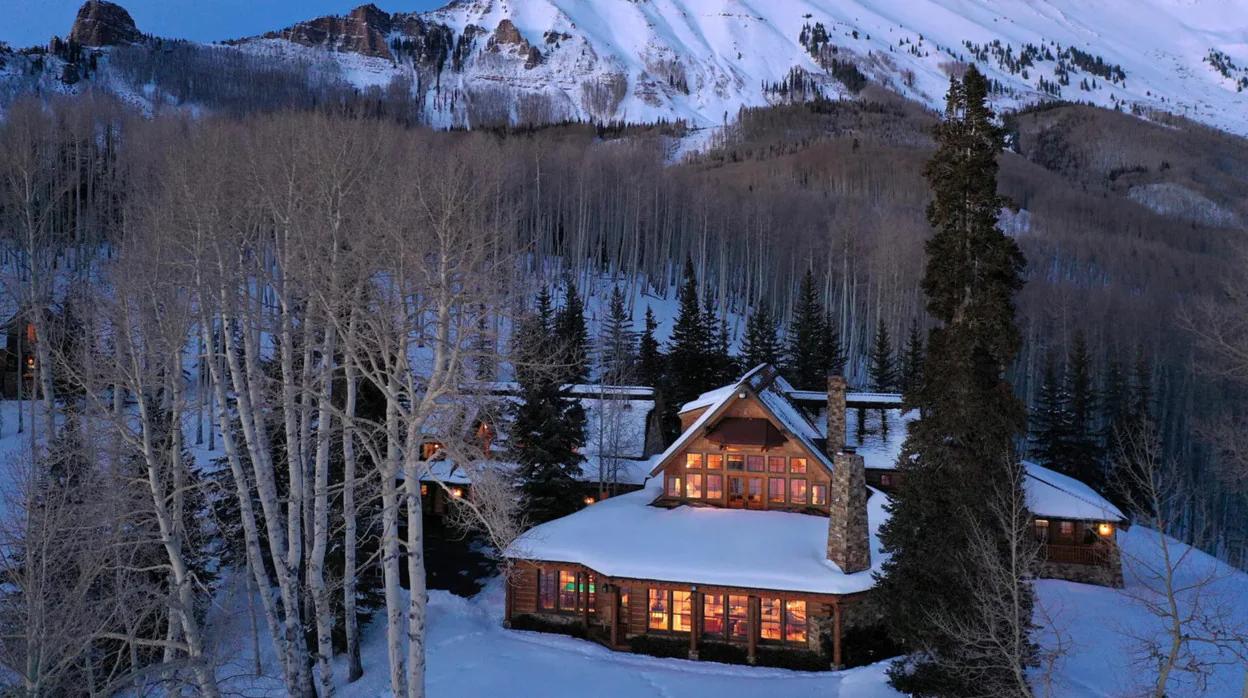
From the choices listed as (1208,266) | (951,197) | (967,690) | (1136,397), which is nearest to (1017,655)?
(967,690)

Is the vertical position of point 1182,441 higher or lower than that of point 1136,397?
lower

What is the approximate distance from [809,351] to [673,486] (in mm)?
18174

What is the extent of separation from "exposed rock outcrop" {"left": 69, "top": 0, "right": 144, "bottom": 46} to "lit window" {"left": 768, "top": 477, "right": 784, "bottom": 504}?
407ft

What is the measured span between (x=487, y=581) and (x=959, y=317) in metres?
16.1

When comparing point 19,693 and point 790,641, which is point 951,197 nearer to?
point 790,641

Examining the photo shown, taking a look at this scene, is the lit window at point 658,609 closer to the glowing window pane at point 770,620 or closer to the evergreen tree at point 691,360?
the glowing window pane at point 770,620

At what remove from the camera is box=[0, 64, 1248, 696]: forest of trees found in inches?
447

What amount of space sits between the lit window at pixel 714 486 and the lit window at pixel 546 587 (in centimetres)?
604

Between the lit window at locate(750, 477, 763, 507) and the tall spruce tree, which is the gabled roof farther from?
the tall spruce tree

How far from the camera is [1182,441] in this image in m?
43.9

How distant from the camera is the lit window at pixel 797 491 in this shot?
22.7 meters

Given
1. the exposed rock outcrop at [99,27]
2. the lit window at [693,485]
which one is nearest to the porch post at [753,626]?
the lit window at [693,485]

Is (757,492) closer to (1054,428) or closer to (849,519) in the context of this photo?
(849,519)

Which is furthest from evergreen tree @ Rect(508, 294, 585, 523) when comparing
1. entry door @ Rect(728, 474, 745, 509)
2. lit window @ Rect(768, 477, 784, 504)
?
lit window @ Rect(768, 477, 784, 504)
